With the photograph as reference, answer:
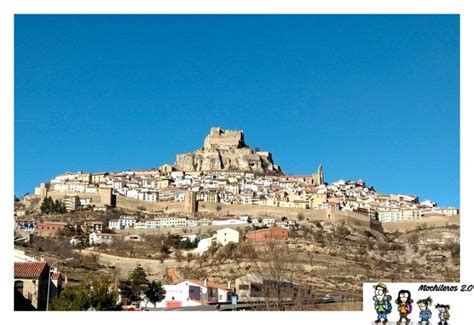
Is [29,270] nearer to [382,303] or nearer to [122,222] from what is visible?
[382,303]

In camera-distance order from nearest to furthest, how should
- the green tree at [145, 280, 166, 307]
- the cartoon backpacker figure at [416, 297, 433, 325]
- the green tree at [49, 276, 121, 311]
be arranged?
1. the cartoon backpacker figure at [416, 297, 433, 325]
2. the green tree at [49, 276, 121, 311]
3. the green tree at [145, 280, 166, 307]

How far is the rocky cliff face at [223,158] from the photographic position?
52062 mm

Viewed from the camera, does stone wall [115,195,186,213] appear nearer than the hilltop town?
No

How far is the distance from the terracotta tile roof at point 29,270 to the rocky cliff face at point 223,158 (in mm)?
38355

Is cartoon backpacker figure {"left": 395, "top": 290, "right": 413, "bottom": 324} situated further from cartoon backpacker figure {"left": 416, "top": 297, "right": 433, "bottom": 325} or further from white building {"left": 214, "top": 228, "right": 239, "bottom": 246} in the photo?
white building {"left": 214, "top": 228, "right": 239, "bottom": 246}

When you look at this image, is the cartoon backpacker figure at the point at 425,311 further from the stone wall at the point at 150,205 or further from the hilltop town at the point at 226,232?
the stone wall at the point at 150,205

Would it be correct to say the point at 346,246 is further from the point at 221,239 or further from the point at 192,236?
the point at 192,236

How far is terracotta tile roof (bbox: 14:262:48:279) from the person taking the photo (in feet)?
40.8

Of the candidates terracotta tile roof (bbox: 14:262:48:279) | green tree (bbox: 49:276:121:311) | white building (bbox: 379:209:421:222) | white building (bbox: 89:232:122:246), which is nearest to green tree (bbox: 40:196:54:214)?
white building (bbox: 89:232:122:246)

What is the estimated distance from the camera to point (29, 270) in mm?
12727
